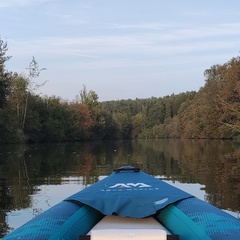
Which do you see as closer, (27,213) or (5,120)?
(27,213)

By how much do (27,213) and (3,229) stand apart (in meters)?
1.00

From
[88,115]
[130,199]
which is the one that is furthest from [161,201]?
[88,115]

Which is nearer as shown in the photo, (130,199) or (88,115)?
(130,199)

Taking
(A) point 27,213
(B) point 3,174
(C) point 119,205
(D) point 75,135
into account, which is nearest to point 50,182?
(B) point 3,174

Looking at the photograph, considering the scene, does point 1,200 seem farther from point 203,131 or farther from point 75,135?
point 203,131

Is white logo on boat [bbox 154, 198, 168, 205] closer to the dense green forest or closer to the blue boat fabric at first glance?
the blue boat fabric

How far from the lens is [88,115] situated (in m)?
62.2

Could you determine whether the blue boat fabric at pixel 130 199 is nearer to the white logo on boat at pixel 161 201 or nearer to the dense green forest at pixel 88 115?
the white logo on boat at pixel 161 201

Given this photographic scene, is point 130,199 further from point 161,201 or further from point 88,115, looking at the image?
point 88,115

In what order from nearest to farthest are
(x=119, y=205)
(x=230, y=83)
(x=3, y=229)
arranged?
1. (x=119, y=205)
2. (x=3, y=229)
3. (x=230, y=83)

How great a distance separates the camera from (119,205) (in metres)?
3.59

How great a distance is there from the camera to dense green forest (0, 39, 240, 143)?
127 feet

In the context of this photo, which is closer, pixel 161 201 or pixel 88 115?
pixel 161 201

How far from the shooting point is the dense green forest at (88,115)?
1523 inches
